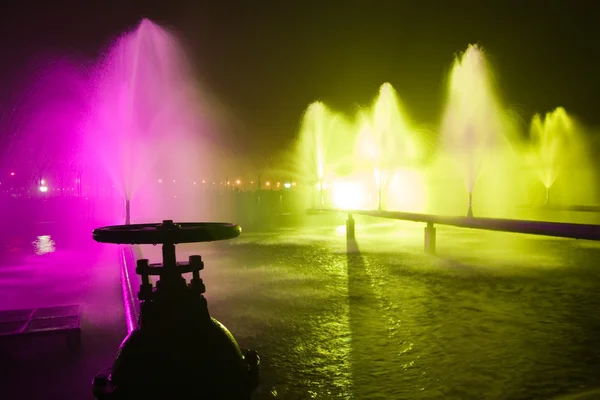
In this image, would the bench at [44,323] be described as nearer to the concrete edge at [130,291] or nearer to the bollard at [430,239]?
the concrete edge at [130,291]

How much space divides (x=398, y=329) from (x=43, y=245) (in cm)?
1319

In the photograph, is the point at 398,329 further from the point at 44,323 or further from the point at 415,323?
the point at 44,323

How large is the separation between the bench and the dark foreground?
0.23 meters

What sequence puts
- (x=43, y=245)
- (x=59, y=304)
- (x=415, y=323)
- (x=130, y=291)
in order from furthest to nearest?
(x=43, y=245)
(x=130, y=291)
(x=59, y=304)
(x=415, y=323)

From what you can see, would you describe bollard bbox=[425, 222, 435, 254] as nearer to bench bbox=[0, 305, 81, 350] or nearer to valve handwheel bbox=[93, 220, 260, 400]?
bench bbox=[0, 305, 81, 350]

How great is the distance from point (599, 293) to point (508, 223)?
68.8 inches

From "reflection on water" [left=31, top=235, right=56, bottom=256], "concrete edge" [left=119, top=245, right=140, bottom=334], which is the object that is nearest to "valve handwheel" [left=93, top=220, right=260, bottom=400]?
"concrete edge" [left=119, top=245, right=140, bottom=334]

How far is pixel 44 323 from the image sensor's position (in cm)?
494

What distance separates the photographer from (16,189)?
102 meters

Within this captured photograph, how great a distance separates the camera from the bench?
4.50 m

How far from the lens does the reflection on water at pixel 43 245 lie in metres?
13.2

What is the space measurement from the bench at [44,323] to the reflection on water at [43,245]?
27.5 feet

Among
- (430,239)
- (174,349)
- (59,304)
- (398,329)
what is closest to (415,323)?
(398,329)

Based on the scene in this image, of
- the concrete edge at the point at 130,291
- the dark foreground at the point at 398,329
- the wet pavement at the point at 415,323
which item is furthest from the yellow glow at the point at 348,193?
the concrete edge at the point at 130,291
